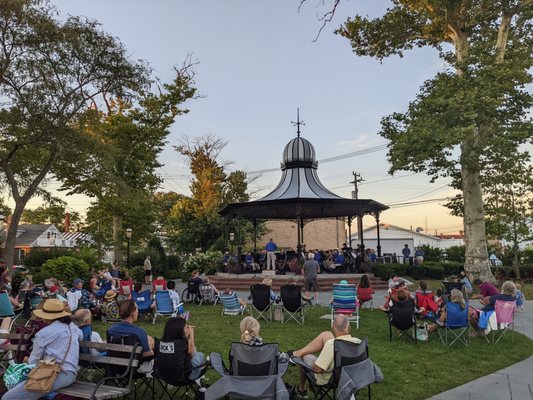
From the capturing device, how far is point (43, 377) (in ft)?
12.8

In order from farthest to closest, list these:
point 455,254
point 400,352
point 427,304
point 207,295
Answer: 1. point 455,254
2. point 207,295
3. point 427,304
4. point 400,352

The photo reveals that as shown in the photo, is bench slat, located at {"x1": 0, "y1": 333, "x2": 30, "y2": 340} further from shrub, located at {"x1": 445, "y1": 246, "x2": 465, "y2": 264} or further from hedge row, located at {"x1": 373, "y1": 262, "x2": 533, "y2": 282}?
shrub, located at {"x1": 445, "y1": 246, "x2": 465, "y2": 264}

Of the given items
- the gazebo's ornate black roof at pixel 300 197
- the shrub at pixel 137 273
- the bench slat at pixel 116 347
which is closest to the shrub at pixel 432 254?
the gazebo's ornate black roof at pixel 300 197

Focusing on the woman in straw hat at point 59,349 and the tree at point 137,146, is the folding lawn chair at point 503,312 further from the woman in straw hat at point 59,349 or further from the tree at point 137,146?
the tree at point 137,146

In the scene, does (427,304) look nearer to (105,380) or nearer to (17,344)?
(105,380)

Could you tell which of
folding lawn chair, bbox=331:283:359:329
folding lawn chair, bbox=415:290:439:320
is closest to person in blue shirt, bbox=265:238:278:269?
folding lawn chair, bbox=331:283:359:329

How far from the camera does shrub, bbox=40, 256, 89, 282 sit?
17245 millimetres

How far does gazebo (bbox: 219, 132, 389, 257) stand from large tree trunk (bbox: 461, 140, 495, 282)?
4.31 m

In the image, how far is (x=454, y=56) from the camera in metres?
18.0

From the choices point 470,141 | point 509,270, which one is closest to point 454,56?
point 470,141

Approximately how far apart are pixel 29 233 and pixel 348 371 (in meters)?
57.6

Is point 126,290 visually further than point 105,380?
Yes

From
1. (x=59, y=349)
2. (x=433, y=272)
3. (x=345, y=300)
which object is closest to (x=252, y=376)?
(x=59, y=349)

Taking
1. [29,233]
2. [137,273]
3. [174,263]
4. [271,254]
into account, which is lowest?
[137,273]
